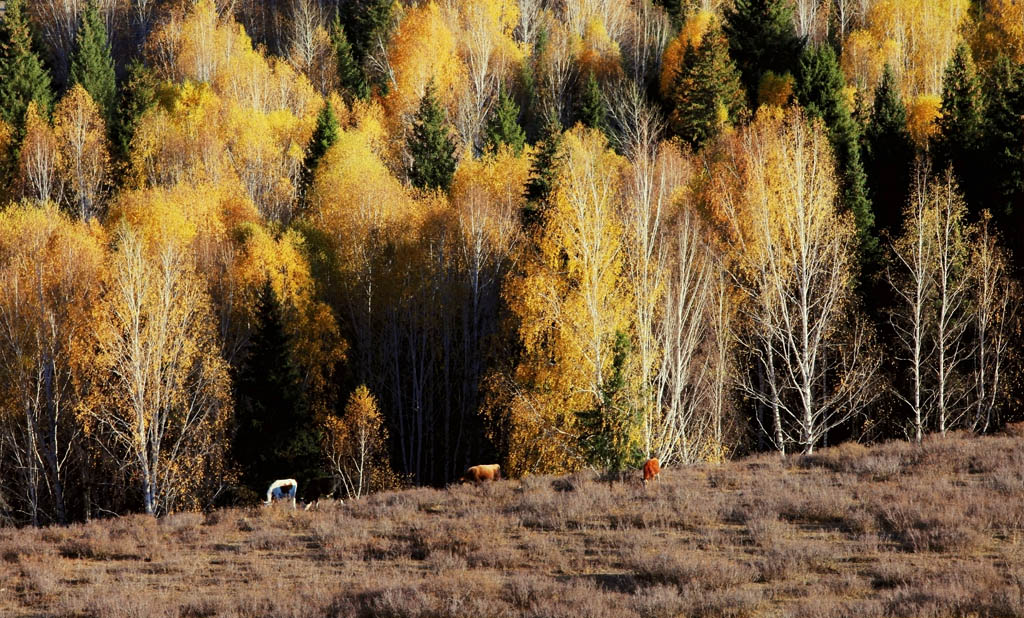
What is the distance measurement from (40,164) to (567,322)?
37.4 meters

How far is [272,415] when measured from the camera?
1399 inches

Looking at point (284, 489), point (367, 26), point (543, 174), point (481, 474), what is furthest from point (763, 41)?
point (284, 489)

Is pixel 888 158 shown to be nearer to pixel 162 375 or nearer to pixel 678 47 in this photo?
pixel 678 47

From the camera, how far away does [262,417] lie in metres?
35.7

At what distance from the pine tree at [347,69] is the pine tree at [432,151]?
16.4 metres

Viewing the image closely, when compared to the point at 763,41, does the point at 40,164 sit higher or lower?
lower

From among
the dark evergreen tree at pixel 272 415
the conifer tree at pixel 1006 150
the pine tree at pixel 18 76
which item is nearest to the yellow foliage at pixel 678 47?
the conifer tree at pixel 1006 150

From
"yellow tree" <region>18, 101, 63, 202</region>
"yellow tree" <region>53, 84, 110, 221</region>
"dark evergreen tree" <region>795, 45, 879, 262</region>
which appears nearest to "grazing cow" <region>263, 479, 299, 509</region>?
"dark evergreen tree" <region>795, 45, 879, 262</region>

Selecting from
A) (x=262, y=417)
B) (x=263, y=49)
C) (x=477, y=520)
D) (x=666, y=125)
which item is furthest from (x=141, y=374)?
(x=263, y=49)

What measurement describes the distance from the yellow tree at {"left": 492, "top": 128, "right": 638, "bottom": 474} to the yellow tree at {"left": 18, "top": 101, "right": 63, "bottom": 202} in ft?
112

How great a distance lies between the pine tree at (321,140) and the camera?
5109 centimetres

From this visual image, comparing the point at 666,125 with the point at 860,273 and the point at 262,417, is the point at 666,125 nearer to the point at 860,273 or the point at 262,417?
the point at 860,273

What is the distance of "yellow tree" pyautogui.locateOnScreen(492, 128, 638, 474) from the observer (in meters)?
28.3

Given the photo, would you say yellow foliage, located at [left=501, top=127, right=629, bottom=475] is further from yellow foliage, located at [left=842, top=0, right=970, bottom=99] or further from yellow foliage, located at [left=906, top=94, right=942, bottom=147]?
yellow foliage, located at [left=842, top=0, right=970, bottom=99]
